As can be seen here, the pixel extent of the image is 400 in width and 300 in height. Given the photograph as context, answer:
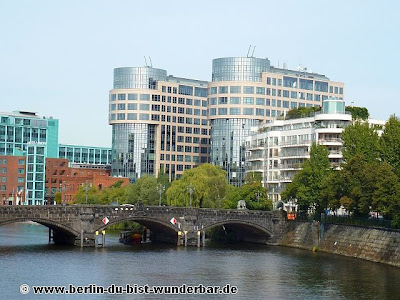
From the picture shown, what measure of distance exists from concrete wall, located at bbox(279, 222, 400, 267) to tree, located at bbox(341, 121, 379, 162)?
13.9 m

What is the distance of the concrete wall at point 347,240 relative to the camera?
126 metres

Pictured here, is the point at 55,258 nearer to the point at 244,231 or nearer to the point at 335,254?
the point at 335,254

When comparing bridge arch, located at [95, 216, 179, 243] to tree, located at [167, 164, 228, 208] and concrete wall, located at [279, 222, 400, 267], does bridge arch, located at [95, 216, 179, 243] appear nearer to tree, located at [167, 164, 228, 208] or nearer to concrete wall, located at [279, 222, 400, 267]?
tree, located at [167, 164, 228, 208]

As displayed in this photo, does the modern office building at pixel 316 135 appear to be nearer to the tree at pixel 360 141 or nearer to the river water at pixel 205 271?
the tree at pixel 360 141

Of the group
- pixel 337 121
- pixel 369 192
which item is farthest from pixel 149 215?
pixel 337 121

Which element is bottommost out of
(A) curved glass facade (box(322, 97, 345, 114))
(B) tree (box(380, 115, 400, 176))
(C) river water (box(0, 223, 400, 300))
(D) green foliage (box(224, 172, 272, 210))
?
(C) river water (box(0, 223, 400, 300))

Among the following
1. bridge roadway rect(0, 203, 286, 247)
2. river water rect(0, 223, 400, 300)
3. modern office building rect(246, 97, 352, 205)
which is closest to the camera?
river water rect(0, 223, 400, 300)

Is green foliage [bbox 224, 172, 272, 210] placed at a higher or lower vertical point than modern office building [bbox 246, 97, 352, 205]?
lower

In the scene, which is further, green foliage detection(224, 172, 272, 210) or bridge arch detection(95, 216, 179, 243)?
green foliage detection(224, 172, 272, 210)

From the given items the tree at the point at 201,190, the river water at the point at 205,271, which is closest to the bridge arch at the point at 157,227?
the river water at the point at 205,271

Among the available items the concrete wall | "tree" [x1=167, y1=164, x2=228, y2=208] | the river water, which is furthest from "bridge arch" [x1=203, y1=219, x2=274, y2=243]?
the river water

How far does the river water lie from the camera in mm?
96938

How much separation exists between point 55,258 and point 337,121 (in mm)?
78982

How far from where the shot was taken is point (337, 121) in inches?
7234
